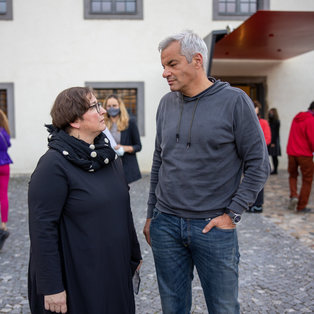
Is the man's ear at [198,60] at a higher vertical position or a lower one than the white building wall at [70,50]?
lower

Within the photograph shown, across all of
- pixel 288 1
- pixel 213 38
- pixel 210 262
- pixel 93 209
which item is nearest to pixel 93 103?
pixel 93 209

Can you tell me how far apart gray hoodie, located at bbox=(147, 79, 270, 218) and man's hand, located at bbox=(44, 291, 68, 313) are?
2.30ft

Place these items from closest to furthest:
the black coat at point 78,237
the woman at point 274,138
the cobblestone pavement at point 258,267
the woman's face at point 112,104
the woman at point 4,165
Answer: the black coat at point 78,237 < the cobblestone pavement at point 258,267 < the woman's face at point 112,104 < the woman at point 4,165 < the woman at point 274,138

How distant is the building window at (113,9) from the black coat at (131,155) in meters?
7.31

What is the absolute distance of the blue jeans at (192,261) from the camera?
2242mm

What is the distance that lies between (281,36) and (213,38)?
5.73 feet

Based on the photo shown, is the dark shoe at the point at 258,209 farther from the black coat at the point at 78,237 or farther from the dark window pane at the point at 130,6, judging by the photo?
the dark window pane at the point at 130,6

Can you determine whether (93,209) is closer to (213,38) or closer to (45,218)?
(45,218)

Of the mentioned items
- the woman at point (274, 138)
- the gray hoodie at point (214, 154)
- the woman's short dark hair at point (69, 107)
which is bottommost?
the woman at point (274, 138)

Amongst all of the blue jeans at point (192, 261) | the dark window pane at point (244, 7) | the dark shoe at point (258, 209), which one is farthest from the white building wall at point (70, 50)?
the blue jeans at point (192, 261)

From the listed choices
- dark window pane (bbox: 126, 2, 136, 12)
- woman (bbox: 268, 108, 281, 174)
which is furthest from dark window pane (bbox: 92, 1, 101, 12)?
woman (bbox: 268, 108, 281, 174)

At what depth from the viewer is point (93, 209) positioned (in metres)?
2.12

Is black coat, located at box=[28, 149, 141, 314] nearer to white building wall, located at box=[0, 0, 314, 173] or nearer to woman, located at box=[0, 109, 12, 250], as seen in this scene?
woman, located at box=[0, 109, 12, 250]

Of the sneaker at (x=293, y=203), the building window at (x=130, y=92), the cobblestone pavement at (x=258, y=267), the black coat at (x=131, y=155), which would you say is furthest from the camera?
the building window at (x=130, y=92)
